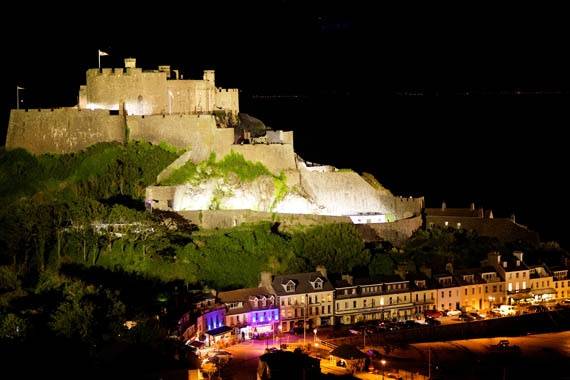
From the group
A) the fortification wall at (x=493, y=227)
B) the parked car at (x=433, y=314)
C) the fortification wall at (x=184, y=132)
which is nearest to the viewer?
the parked car at (x=433, y=314)

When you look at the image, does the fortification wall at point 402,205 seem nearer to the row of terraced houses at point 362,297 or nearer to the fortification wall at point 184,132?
the row of terraced houses at point 362,297

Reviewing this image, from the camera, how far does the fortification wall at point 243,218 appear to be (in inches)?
2135

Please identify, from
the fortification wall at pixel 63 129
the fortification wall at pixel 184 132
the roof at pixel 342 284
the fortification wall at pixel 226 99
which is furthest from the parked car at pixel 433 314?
the fortification wall at pixel 63 129

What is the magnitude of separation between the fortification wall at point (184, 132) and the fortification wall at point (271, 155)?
41.1 inches

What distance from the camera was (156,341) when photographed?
132ft

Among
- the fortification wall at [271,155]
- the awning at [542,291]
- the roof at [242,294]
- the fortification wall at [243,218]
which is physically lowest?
the awning at [542,291]

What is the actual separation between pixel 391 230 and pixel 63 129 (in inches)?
780

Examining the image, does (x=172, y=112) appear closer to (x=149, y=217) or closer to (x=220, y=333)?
(x=149, y=217)

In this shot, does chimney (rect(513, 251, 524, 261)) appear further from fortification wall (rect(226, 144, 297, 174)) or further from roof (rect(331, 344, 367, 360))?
roof (rect(331, 344, 367, 360))

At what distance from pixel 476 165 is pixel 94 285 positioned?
83216 mm

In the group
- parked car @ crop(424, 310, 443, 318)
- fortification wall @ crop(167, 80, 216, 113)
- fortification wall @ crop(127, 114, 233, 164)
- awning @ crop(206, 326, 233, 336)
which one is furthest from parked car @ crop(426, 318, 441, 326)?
fortification wall @ crop(167, 80, 216, 113)

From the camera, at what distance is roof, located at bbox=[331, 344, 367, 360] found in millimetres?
43219

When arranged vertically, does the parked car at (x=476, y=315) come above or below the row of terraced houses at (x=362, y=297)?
below

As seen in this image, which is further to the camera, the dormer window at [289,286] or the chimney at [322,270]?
the chimney at [322,270]
